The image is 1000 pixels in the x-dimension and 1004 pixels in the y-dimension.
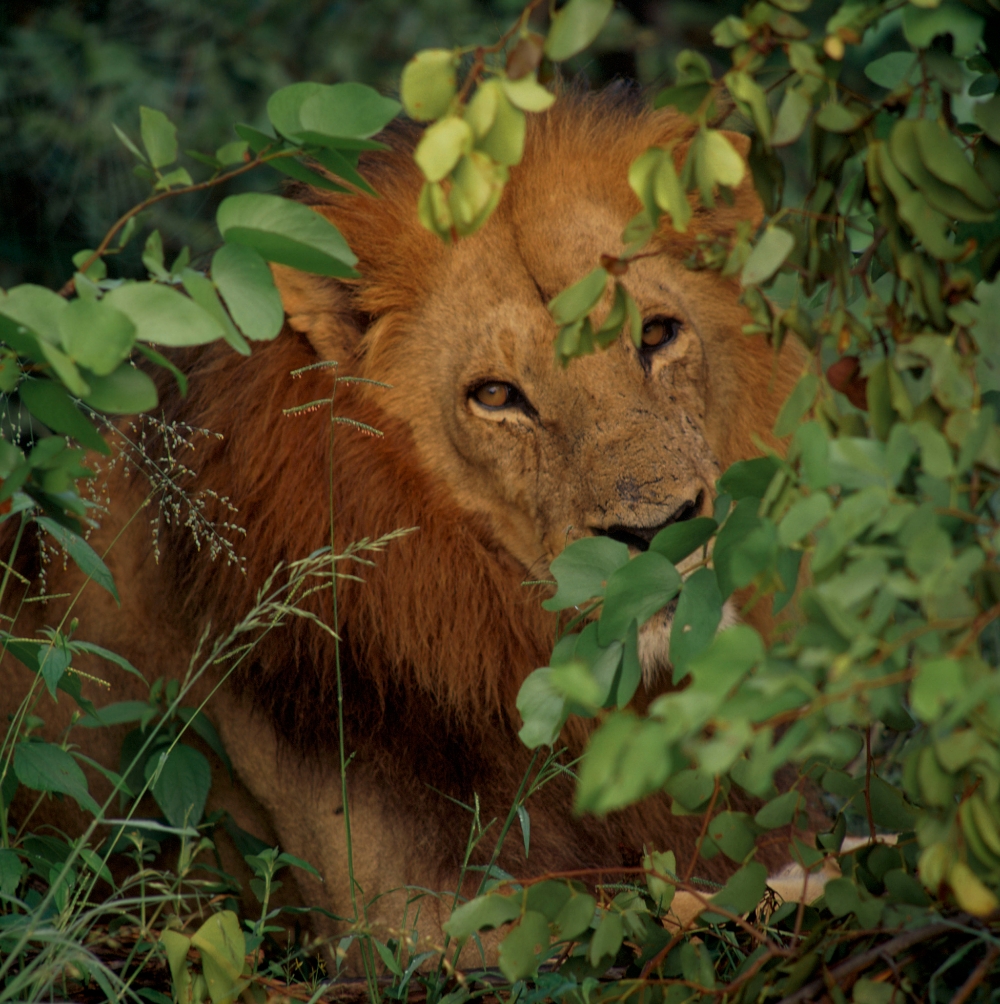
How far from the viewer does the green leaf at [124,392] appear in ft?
4.61

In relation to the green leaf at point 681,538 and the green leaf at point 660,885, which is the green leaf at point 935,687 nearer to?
the green leaf at point 681,538

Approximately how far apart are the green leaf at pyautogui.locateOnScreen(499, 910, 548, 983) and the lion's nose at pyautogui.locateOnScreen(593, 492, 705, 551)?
32.2 inches

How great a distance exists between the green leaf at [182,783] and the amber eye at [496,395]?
36.2 inches

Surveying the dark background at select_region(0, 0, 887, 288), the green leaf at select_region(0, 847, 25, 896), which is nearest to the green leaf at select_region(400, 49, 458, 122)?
the green leaf at select_region(0, 847, 25, 896)

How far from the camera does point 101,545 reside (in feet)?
8.57

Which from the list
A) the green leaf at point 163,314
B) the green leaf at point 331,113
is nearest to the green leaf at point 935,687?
the green leaf at point 163,314

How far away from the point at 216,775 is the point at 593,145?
63.7 inches

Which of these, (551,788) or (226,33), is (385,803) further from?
(226,33)

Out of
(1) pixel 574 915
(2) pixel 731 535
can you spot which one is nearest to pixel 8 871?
(1) pixel 574 915

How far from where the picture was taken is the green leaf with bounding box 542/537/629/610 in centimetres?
159

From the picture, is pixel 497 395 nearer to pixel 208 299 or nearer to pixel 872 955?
pixel 208 299

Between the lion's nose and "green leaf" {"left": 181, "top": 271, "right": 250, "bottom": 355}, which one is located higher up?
"green leaf" {"left": 181, "top": 271, "right": 250, "bottom": 355}

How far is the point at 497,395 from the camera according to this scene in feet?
8.32

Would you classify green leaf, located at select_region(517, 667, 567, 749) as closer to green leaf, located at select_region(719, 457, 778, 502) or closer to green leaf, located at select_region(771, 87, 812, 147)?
green leaf, located at select_region(719, 457, 778, 502)
